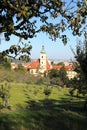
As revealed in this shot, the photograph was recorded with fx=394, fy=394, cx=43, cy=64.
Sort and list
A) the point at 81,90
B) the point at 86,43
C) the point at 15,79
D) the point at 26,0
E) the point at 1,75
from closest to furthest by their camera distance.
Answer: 1. the point at 26,0
2. the point at 86,43
3. the point at 81,90
4. the point at 1,75
5. the point at 15,79

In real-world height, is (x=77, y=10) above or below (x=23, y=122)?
above

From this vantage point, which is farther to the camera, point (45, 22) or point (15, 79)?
point (15, 79)

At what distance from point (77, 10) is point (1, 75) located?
152 feet

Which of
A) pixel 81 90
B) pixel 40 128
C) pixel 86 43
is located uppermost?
pixel 86 43

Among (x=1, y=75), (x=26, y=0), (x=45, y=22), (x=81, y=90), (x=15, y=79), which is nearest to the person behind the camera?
(x=26, y=0)

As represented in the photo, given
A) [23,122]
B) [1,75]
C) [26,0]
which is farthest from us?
[1,75]

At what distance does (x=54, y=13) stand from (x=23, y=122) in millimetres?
8984

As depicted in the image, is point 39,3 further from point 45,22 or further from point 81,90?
point 81,90

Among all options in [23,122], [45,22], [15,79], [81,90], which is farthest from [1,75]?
[45,22]

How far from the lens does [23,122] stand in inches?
619

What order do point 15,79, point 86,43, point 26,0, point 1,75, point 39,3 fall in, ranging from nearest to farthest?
point 26,0
point 39,3
point 86,43
point 1,75
point 15,79

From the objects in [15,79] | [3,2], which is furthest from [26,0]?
[15,79]

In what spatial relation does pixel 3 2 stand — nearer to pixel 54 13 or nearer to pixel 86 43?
pixel 54 13

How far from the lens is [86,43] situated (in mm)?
20812
